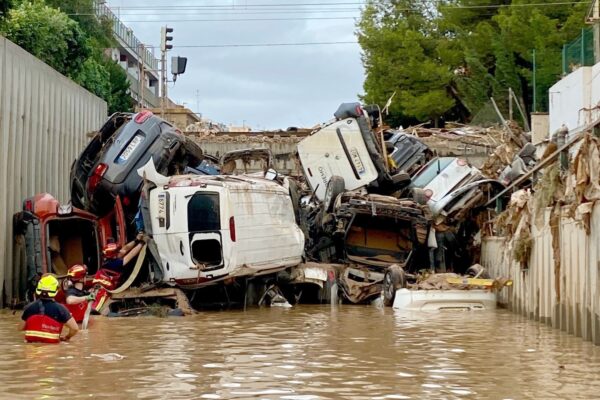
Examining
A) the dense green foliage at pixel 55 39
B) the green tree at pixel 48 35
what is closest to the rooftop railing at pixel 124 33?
the dense green foliage at pixel 55 39

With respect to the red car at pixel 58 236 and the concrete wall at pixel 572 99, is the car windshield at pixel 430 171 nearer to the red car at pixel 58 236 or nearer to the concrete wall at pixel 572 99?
the concrete wall at pixel 572 99

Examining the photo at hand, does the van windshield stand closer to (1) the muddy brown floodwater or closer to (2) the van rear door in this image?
(2) the van rear door

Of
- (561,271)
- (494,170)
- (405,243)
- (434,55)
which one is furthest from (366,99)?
(561,271)

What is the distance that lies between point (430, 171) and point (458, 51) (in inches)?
883

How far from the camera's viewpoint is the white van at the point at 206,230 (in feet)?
54.7

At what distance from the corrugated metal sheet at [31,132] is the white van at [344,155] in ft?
17.4

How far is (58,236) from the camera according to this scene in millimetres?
18906

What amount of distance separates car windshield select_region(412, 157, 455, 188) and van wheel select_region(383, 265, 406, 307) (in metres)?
3.63

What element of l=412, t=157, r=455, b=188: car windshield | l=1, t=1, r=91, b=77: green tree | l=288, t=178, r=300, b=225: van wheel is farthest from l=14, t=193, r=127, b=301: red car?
l=1, t=1, r=91, b=77: green tree

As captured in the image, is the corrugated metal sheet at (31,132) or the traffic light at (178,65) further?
the traffic light at (178,65)

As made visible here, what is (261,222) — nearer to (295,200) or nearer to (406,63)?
(295,200)

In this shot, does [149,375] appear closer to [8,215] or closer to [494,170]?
[8,215]

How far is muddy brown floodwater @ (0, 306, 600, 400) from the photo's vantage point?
863 cm

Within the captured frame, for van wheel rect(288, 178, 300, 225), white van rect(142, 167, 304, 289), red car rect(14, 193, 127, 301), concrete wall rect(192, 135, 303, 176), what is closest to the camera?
white van rect(142, 167, 304, 289)
